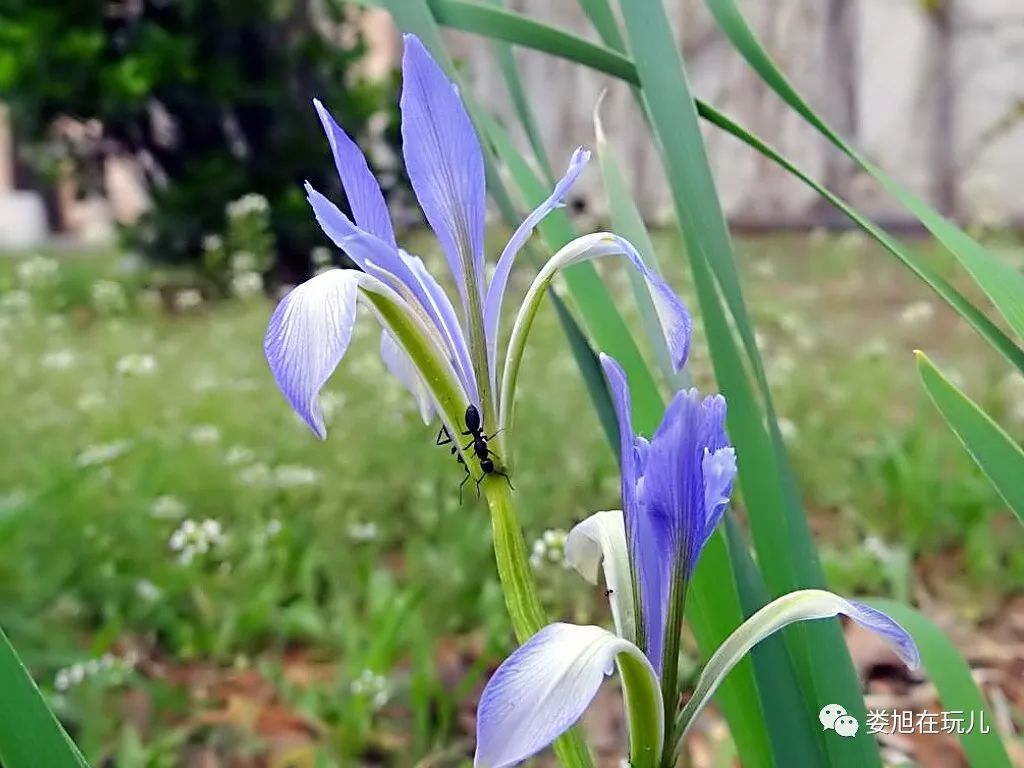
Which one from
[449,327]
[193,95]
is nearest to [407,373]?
[449,327]

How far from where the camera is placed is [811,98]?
185 inches

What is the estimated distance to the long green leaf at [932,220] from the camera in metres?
0.47

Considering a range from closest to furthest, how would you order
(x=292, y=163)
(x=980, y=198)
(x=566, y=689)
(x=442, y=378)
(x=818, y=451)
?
(x=566, y=689) < (x=442, y=378) < (x=818, y=451) < (x=980, y=198) < (x=292, y=163)

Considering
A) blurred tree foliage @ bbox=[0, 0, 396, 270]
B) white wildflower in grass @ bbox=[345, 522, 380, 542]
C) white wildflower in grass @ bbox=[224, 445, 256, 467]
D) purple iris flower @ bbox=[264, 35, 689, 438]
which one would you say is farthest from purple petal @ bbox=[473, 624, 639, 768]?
blurred tree foliage @ bbox=[0, 0, 396, 270]

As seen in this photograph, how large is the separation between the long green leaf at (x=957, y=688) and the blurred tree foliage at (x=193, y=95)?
3.09 meters

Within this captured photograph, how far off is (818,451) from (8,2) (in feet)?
9.66

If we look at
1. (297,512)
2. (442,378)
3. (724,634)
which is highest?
(442,378)

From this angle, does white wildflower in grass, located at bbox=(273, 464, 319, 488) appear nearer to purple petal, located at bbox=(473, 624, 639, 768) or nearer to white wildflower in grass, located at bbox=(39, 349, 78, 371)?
white wildflower in grass, located at bbox=(39, 349, 78, 371)

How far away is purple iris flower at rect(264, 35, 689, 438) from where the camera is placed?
38cm

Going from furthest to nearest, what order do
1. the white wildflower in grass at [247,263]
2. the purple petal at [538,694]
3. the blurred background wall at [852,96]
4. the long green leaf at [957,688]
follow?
the blurred background wall at [852,96] < the white wildflower in grass at [247,263] < the long green leaf at [957,688] < the purple petal at [538,694]

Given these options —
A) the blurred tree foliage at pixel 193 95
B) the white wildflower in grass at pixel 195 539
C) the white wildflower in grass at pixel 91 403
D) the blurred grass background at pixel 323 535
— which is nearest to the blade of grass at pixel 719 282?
the blurred grass background at pixel 323 535

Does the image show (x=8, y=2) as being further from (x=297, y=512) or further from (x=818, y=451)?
(x=818, y=451)

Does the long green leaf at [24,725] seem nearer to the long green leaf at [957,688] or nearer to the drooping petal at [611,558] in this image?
the drooping petal at [611,558]

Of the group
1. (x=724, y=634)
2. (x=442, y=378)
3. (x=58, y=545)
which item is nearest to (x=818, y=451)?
(x=58, y=545)
